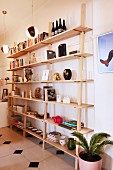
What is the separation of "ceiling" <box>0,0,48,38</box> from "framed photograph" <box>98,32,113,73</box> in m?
1.77

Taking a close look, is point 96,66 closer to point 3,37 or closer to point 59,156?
point 59,156

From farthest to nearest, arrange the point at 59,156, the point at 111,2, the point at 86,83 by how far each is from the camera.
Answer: the point at 59,156, the point at 86,83, the point at 111,2

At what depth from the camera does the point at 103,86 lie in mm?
2119

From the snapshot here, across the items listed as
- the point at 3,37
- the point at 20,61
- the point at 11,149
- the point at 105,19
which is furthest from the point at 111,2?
the point at 3,37

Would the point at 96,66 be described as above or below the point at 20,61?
below

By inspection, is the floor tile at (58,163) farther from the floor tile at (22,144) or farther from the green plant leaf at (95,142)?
the floor tile at (22,144)

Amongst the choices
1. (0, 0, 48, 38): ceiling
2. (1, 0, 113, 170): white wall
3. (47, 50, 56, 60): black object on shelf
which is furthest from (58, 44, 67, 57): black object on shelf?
(0, 0, 48, 38): ceiling

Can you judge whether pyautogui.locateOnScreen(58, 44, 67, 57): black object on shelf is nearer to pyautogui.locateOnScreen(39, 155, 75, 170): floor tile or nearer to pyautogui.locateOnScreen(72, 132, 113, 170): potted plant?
pyautogui.locateOnScreen(72, 132, 113, 170): potted plant

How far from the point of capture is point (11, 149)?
9.39ft

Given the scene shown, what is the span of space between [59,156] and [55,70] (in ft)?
5.08

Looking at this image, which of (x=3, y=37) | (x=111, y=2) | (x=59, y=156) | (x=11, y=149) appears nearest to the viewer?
(x=111, y=2)

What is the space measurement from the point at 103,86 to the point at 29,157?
5.47 ft

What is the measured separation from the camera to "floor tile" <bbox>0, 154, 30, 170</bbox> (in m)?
2.25

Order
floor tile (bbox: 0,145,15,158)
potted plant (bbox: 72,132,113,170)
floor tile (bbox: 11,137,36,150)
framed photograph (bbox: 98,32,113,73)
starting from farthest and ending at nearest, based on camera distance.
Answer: floor tile (bbox: 11,137,36,150), floor tile (bbox: 0,145,15,158), framed photograph (bbox: 98,32,113,73), potted plant (bbox: 72,132,113,170)
